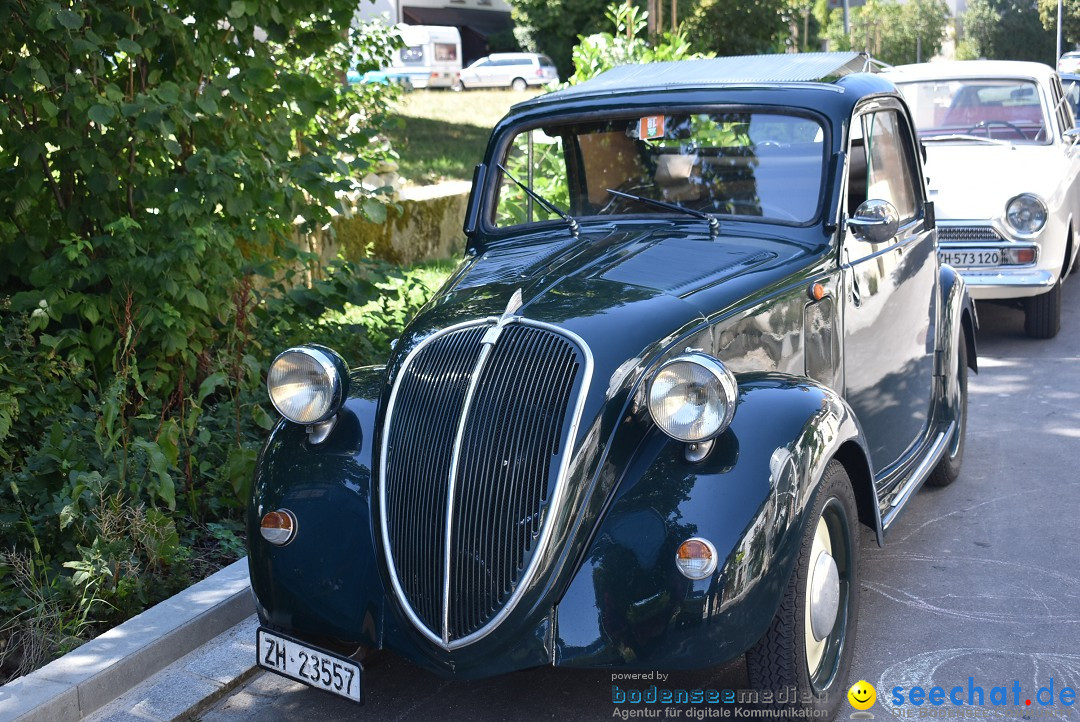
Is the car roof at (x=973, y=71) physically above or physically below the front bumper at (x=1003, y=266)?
above

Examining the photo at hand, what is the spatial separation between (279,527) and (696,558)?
127 centimetres

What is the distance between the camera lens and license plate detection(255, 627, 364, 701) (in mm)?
3223

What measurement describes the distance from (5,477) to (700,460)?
10.2 ft

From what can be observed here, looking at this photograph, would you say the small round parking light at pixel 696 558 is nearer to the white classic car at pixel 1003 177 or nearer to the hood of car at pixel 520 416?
the hood of car at pixel 520 416

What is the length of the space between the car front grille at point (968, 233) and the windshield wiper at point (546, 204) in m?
4.66

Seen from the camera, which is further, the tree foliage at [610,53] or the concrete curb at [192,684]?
the tree foliage at [610,53]

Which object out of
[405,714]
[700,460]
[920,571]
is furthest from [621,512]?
[920,571]

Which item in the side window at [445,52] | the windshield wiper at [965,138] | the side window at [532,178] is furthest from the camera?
the side window at [445,52]

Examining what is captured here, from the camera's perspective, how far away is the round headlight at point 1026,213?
838cm

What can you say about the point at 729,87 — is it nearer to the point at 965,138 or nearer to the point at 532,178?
the point at 532,178

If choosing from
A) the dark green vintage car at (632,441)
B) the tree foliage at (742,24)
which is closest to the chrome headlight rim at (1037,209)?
the dark green vintage car at (632,441)

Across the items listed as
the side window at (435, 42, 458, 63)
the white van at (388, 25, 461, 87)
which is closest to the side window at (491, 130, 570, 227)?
the white van at (388, 25, 461, 87)

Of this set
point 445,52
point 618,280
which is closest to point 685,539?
point 618,280

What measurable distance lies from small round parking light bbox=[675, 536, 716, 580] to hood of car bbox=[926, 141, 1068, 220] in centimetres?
595
